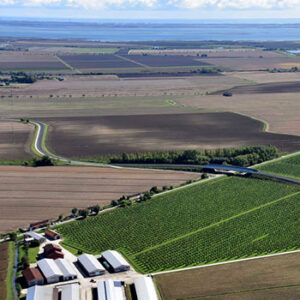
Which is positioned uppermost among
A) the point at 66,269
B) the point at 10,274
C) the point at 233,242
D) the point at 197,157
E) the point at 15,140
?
the point at 197,157

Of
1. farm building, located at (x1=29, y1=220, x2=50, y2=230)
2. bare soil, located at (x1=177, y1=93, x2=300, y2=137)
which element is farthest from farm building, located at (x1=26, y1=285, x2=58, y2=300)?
bare soil, located at (x1=177, y1=93, x2=300, y2=137)

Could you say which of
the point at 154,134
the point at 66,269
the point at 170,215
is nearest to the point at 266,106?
the point at 154,134

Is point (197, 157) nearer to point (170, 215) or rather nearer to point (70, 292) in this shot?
point (170, 215)

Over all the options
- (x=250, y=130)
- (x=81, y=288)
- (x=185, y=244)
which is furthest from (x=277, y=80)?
(x=81, y=288)

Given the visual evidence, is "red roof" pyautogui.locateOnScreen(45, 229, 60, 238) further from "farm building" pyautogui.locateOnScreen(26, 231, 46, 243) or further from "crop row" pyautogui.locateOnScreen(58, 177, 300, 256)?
Result: "crop row" pyautogui.locateOnScreen(58, 177, 300, 256)

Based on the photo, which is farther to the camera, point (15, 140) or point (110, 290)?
point (15, 140)

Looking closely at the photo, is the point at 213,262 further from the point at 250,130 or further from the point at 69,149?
the point at 250,130
